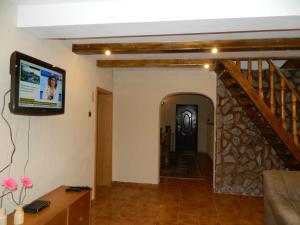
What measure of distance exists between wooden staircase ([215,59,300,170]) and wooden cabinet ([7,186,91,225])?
2626 mm

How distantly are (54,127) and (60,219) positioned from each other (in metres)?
1.11

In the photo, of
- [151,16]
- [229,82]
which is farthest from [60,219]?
[229,82]

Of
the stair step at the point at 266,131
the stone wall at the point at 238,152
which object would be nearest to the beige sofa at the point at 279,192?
the stair step at the point at 266,131

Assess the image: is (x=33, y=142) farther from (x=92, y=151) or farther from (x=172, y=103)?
(x=172, y=103)

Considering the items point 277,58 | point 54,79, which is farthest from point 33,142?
point 277,58

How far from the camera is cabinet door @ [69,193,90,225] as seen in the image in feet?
8.03

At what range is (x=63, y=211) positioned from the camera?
227 cm

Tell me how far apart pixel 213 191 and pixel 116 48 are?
329cm

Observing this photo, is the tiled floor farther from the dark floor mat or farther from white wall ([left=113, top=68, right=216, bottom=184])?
the dark floor mat

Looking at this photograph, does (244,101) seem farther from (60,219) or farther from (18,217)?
(18,217)

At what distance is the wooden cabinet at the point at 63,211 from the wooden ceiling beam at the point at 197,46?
177 centimetres

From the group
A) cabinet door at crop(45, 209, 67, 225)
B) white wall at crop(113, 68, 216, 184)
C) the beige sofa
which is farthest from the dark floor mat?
cabinet door at crop(45, 209, 67, 225)

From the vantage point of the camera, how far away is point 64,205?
237 cm

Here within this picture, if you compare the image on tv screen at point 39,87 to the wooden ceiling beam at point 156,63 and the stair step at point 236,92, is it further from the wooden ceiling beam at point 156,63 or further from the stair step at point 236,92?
the stair step at point 236,92
